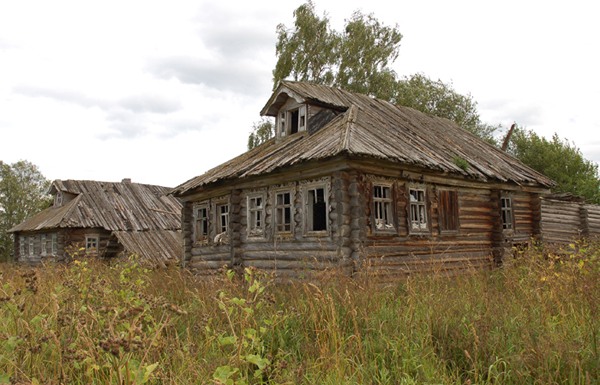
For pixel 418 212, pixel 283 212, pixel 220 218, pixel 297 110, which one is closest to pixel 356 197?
pixel 418 212

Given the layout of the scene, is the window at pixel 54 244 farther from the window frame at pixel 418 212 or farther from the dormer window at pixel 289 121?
the window frame at pixel 418 212

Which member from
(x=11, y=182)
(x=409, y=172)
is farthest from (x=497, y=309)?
(x=11, y=182)

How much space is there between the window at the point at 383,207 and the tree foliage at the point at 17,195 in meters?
40.4

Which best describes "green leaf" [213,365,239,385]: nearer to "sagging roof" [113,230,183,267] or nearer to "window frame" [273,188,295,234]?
"window frame" [273,188,295,234]

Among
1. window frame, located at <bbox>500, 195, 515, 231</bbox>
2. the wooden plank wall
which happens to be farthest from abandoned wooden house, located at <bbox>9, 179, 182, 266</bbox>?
the wooden plank wall

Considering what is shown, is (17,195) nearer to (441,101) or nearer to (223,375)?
(441,101)

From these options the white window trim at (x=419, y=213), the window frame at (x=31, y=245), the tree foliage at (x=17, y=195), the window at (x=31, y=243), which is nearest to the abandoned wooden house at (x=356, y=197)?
the white window trim at (x=419, y=213)

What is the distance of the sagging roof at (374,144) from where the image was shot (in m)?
10.4

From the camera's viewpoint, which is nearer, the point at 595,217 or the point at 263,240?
the point at 263,240

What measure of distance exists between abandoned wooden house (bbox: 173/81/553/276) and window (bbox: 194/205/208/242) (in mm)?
35

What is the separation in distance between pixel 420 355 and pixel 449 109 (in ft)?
105

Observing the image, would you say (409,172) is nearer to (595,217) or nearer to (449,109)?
(595,217)

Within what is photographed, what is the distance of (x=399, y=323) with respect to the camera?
469 centimetres

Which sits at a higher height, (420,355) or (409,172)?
(409,172)
